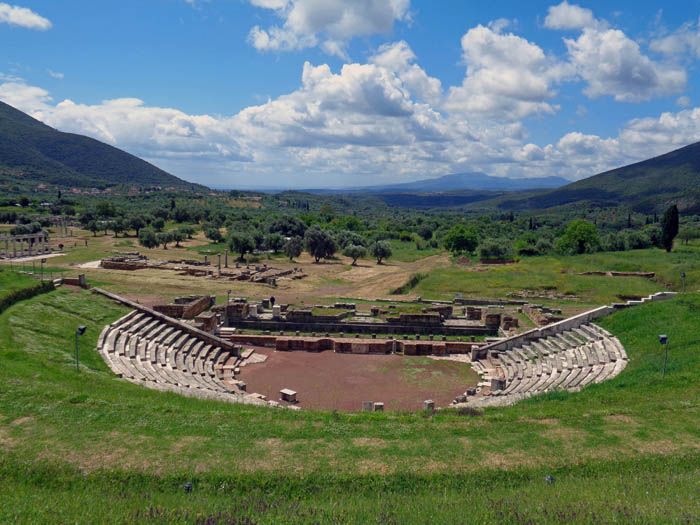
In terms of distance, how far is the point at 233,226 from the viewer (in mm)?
102875

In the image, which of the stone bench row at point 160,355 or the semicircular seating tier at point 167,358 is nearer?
the semicircular seating tier at point 167,358

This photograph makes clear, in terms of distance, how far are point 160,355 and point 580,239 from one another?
224ft

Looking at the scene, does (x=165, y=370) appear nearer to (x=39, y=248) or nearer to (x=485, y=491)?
(x=485, y=491)

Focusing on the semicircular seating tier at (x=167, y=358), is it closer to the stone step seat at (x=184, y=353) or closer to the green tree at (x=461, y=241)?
the stone step seat at (x=184, y=353)

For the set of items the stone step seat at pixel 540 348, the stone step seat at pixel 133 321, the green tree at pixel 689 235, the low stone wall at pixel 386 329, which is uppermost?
the green tree at pixel 689 235

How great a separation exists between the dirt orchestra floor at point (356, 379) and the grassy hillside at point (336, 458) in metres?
6.28

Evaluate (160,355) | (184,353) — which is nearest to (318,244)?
(184,353)

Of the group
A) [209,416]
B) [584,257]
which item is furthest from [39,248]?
[584,257]

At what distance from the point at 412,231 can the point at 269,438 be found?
121876mm

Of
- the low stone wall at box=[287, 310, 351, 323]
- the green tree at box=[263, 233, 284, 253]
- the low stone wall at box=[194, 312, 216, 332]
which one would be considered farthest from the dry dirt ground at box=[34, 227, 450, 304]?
the low stone wall at box=[194, 312, 216, 332]

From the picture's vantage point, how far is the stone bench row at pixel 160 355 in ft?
64.1

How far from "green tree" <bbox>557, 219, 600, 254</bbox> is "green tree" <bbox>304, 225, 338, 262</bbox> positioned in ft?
127

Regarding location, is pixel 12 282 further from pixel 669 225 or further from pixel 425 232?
Answer: pixel 425 232

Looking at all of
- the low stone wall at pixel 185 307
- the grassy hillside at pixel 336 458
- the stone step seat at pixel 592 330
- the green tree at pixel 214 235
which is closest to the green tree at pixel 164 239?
the green tree at pixel 214 235
